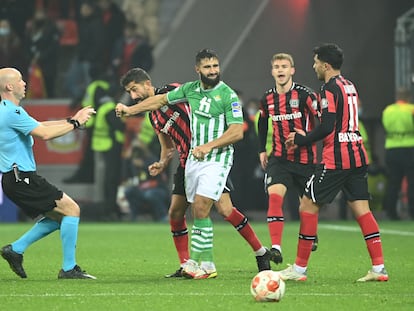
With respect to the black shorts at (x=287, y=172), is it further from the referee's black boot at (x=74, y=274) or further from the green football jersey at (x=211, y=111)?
the referee's black boot at (x=74, y=274)

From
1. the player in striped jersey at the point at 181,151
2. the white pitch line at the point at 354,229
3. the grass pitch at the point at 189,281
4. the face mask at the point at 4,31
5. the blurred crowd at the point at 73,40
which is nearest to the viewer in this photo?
the grass pitch at the point at 189,281

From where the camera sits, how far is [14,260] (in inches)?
442

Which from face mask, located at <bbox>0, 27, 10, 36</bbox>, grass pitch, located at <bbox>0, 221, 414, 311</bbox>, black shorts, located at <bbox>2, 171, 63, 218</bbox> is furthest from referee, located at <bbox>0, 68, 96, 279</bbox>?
face mask, located at <bbox>0, 27, 10, 36</bbox>

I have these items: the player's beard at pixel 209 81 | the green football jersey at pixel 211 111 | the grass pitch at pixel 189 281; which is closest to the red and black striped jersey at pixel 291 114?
the grass pitch at pixel 189 281

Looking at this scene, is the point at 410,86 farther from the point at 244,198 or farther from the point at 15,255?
the point at 15,255

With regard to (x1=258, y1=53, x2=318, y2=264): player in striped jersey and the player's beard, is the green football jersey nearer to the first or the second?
the player's beard

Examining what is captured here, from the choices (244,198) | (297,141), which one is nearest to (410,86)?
(244,198)

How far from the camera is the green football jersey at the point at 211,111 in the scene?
36.5 ft

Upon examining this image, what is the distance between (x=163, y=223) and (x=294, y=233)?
153 inches

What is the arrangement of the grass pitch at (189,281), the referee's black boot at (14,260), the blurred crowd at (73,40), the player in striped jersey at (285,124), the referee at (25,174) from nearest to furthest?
the grass pitch at (189,281) → the referee at (25,174) → the referee's black boot at (14,260) → the player in striped jersey at (285,124) → the blurred crowd at (73,40)

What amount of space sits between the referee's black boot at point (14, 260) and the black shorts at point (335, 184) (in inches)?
102

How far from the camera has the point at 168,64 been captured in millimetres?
23719

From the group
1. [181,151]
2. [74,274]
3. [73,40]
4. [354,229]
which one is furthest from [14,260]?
[73,40]

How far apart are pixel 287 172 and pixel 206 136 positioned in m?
1.72
